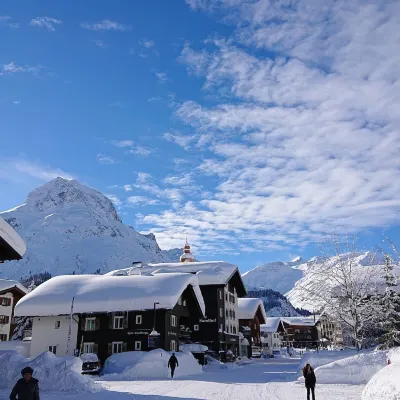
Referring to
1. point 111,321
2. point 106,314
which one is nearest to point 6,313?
point 106,314

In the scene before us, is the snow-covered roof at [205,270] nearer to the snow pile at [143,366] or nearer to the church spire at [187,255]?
the church spire at [187,255]

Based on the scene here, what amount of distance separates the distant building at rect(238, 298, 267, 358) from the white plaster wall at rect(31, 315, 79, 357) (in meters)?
36.6

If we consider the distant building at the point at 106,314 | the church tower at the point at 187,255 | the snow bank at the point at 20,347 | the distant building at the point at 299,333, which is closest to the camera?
the distant building at the point at 106,314

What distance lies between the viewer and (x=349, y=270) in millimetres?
36031

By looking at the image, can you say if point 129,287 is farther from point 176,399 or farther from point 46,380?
point 176,399

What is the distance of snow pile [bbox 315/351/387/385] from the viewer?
23.8 meters

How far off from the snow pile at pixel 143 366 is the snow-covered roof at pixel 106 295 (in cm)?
597

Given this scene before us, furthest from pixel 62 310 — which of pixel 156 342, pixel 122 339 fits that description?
pixel 156 342

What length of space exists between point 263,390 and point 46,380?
379 inches

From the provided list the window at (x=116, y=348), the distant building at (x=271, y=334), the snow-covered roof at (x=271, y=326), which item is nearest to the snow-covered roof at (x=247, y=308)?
the distant building at (x=271, y=334)

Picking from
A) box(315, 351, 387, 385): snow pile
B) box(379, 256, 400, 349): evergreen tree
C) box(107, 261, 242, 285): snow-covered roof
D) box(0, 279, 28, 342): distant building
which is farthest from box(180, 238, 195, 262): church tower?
box(315, 351, 387, 385): snow pile

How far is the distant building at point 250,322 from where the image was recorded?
242 ft

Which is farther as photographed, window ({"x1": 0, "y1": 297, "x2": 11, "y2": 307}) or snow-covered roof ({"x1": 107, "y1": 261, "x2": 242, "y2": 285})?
window ({"x1": 0, "y1": 297, "x2": 11, "y2": 307})

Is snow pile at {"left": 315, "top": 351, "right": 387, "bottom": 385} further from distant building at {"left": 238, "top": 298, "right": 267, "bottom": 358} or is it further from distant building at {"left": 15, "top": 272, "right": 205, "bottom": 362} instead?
distant building at {"left": 238, "top": 298, "right": 267, "bottom": 358}
